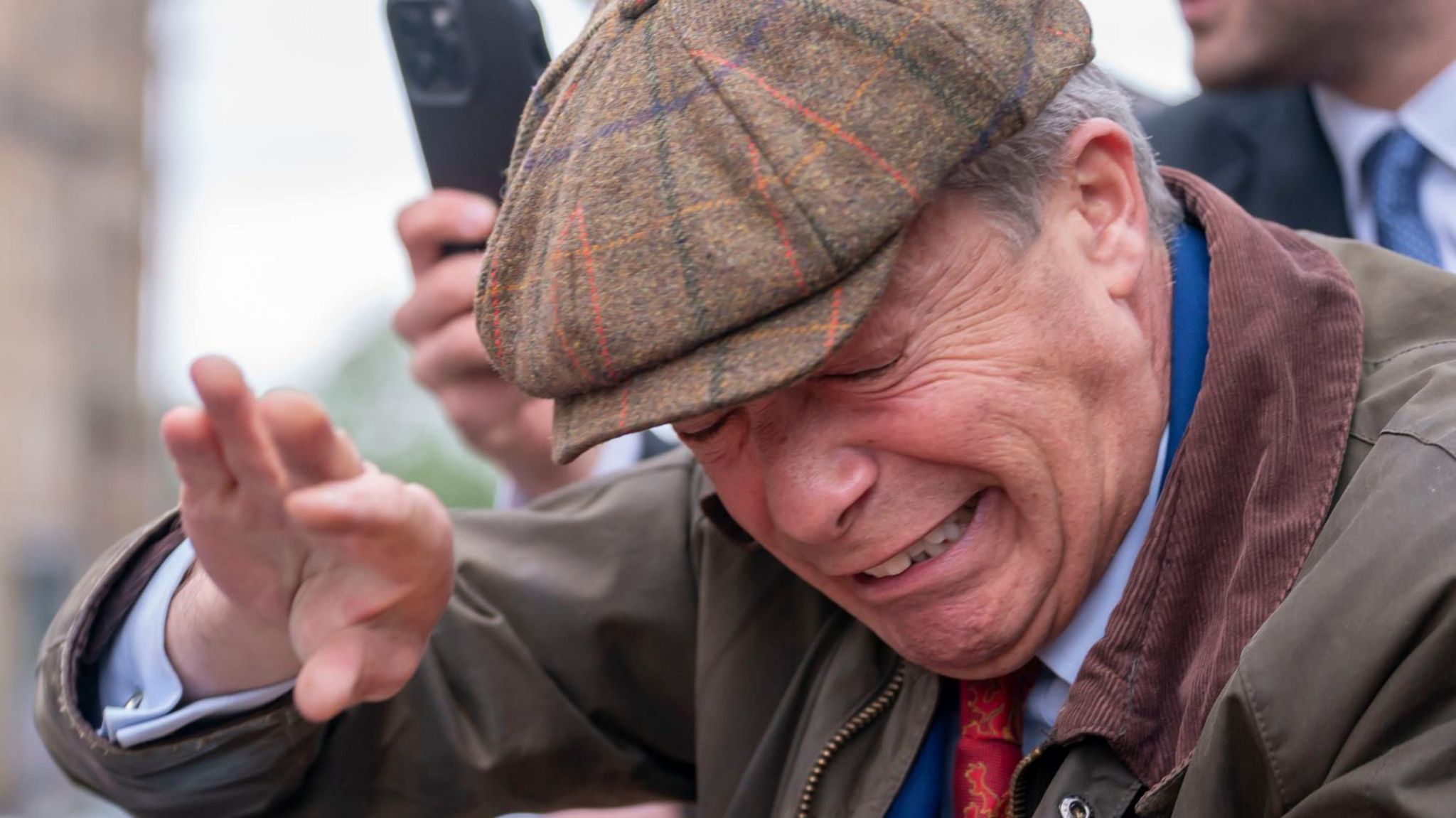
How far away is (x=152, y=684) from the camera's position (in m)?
1.98

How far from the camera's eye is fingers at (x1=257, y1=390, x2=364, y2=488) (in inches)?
56.8

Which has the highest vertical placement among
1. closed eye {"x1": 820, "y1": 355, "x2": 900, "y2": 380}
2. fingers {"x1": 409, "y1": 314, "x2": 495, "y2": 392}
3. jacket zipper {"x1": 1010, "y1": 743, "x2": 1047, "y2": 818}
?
closed eye {"x1": 820, "y1": 355, "x2": 900, "y2": 380}

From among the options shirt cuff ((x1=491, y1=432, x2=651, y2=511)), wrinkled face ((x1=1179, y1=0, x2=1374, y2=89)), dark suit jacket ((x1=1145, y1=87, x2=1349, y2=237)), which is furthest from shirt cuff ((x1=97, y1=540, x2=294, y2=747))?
wrinkled face ((x1=1179, y1=0, x2=1374, y2=89))

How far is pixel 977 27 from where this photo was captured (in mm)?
1580

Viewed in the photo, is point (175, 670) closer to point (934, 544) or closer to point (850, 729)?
point (850, 729)

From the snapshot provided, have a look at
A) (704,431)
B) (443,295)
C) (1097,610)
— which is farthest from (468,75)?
(1097,610)

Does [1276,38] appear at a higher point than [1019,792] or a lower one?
higher

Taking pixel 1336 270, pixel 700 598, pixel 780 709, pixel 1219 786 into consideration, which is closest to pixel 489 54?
pixel 700 598

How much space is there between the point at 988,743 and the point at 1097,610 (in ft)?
0.64

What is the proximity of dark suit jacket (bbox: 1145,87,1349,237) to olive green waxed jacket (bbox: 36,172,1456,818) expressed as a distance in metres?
0.82

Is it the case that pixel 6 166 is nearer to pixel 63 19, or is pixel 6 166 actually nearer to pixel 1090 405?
pixel 63 19

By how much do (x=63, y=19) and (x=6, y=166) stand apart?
4.07 feet

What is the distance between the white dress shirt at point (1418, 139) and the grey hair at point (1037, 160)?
93 cm

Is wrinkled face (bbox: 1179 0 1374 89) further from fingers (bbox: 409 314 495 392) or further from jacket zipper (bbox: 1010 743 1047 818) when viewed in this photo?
jacket zipper (bbox: 1010 743 1047 818)
